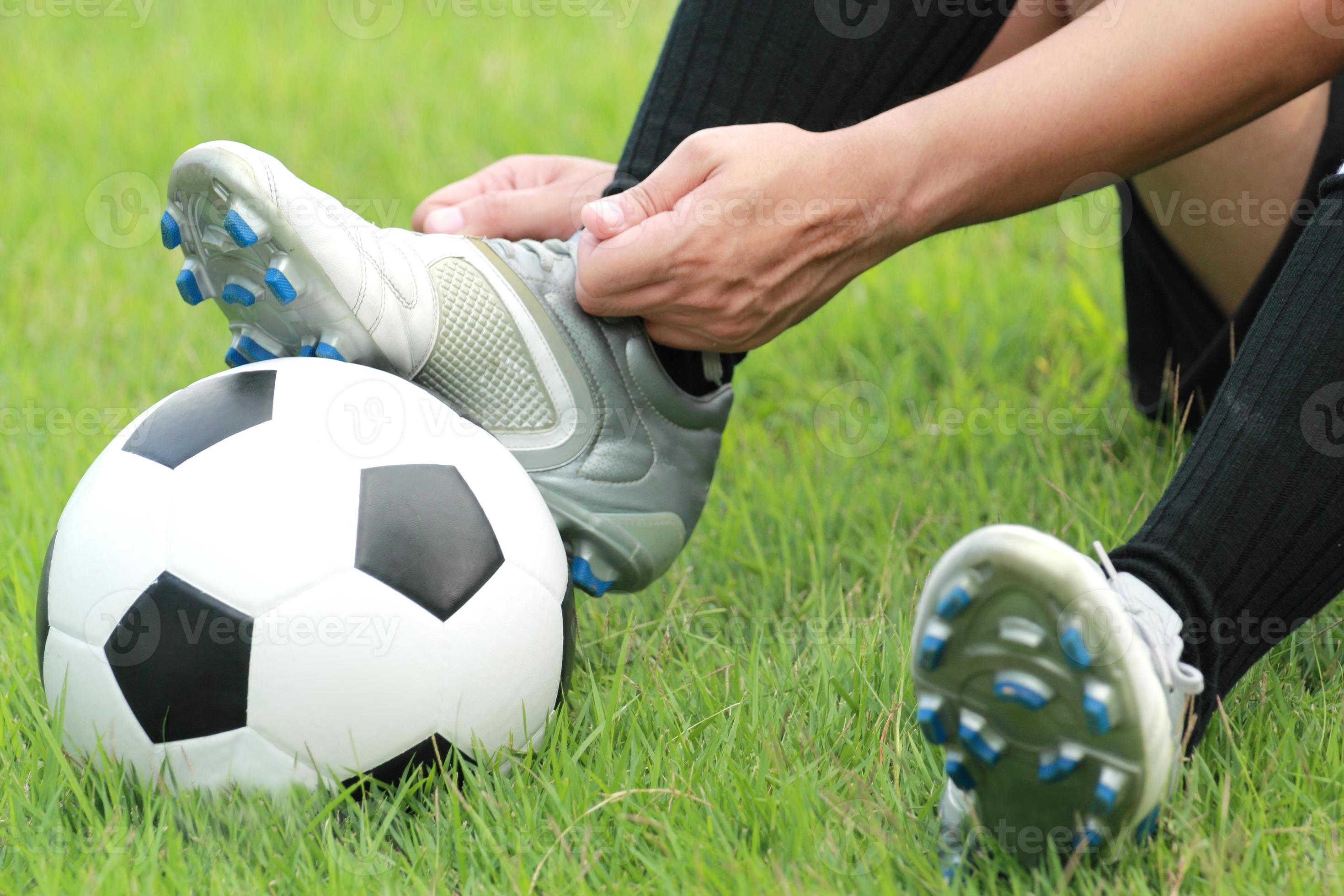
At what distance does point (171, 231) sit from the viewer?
4.98 ft

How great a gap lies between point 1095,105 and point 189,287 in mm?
1200

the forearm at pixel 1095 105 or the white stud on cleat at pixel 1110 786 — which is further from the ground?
the forearm at pixel 1095 105

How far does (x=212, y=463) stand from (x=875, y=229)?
0.90 m

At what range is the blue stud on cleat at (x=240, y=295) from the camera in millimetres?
1510

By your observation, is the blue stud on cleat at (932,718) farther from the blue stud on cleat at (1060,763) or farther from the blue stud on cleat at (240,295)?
the blue stud on cleat at (240,295)

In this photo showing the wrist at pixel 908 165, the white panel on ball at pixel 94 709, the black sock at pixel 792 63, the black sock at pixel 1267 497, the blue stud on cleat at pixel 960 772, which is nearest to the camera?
the blue stud on cleat at pixel 960 772

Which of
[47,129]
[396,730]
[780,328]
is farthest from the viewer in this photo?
[47,129]

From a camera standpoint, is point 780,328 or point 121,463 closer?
point 121,463

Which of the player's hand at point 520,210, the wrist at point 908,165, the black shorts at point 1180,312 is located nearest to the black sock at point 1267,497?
the wrist at point 908,165

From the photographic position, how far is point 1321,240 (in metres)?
1.24

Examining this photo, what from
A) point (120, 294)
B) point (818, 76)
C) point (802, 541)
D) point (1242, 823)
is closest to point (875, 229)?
point (818, 76)

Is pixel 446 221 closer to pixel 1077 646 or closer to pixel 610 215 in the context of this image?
pixel 610 215

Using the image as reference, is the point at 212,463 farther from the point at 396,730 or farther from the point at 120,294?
the point at 120,294

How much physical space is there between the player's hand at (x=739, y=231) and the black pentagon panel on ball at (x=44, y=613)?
76 cm
